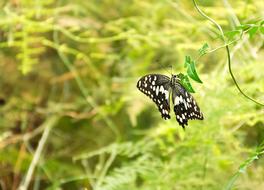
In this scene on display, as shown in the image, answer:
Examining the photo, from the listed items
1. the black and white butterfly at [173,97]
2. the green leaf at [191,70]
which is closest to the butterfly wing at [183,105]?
the black and white butterfly at [173,97]

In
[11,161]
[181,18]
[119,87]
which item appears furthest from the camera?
[181,18]

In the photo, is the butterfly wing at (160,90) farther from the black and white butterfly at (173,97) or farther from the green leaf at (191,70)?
the green leaf at (191,70)

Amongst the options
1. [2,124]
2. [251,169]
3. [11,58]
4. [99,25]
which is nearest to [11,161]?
[2,124]

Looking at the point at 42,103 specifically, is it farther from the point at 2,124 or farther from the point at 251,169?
the point at 251,169

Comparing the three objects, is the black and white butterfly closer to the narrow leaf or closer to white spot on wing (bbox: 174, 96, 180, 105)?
white spot on wing (bbox: 174, 96, 180, 105)

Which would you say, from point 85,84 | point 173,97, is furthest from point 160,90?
point 85,84

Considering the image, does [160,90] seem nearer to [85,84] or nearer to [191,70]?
[191,70]

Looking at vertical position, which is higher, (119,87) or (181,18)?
(181,18)
